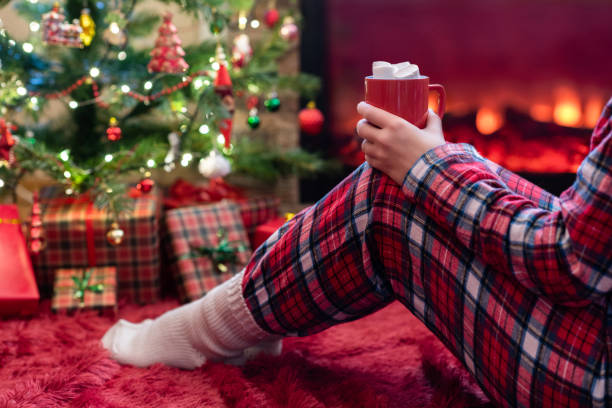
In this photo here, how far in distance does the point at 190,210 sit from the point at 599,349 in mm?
1071

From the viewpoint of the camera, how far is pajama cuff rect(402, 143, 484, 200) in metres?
0.71

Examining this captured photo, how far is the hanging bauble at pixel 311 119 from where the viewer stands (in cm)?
190

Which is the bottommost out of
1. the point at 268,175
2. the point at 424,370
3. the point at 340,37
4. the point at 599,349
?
the point at 424,370

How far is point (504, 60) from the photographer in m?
1.80

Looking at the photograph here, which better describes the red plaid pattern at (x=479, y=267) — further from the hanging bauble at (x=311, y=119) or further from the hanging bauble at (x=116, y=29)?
the hanging bauble at (x=311, y=119)

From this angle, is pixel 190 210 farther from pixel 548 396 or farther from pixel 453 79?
pixel 548 396

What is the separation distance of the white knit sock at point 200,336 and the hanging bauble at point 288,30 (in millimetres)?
989

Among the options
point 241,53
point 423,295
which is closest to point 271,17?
point 241,53

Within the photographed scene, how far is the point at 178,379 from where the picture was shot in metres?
1.01

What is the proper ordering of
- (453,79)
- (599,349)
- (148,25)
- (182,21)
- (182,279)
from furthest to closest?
(182,21) → (453,79) → (148,25) → (182,279) → (599,349)

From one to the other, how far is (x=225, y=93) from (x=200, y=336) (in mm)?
600

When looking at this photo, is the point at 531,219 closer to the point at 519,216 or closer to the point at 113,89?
the point at 519,216

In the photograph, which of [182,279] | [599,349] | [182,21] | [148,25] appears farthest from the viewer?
[182,21]

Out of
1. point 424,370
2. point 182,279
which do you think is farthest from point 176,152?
point 424,370
